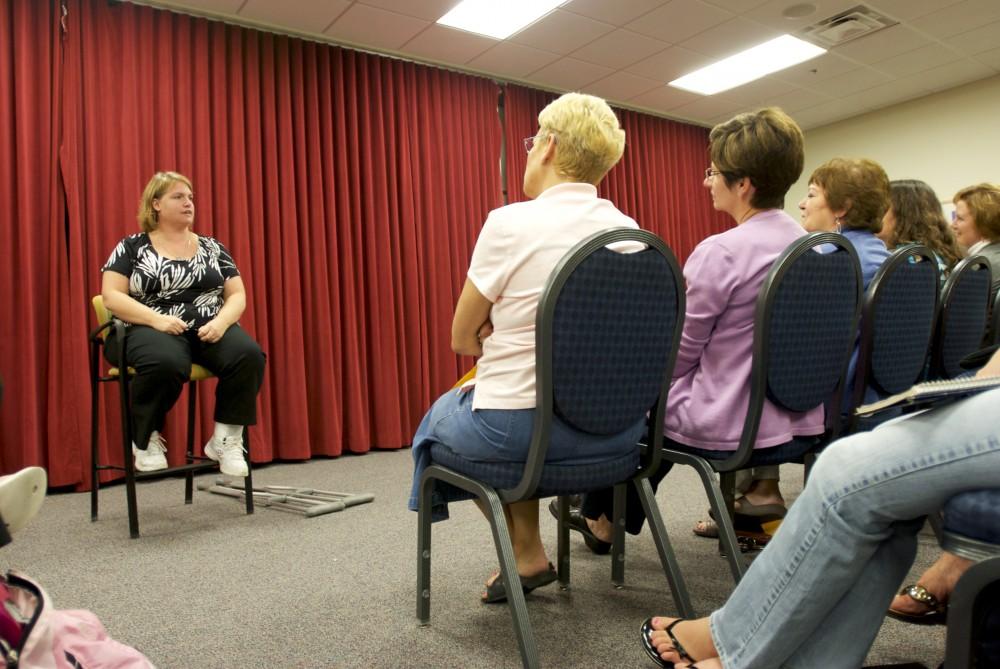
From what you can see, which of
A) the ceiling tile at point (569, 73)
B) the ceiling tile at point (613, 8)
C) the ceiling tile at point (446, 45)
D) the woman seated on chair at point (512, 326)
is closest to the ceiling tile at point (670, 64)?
the ceiling tile at point (569, 73)

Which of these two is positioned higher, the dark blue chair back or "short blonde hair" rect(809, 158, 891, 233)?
"short blonde hair" rect(809, 158, 891, 233)

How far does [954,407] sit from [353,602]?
1.33m

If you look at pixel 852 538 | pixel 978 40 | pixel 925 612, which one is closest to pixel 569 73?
pixel 978 40

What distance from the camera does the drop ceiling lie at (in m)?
3.98

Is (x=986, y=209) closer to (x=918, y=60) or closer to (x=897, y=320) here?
(x=897, y=320)

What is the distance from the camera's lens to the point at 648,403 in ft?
4.24

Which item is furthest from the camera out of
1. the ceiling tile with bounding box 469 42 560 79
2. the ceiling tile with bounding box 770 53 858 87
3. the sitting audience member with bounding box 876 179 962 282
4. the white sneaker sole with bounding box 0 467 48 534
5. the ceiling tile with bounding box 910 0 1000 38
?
the ceiling tile with bounding box 770 53 858 87

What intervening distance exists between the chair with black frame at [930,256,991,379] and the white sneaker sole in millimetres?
2077

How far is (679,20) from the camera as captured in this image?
4.27m

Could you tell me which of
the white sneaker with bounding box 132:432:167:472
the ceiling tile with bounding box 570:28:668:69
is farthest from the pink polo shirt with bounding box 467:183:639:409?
the ceiling tile with bounding box 570:28:668:69

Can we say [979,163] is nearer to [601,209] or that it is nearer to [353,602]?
[601,209]

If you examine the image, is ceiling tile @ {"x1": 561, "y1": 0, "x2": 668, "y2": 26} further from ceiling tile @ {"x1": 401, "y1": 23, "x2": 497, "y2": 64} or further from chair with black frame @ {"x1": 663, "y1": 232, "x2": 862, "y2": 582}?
chair with black frame @ {"x1": 663, "y1": 232, "x2": 862, "y2": 582}

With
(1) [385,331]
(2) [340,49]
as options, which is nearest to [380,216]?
(1) [385,331]

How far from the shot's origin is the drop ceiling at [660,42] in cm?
398
